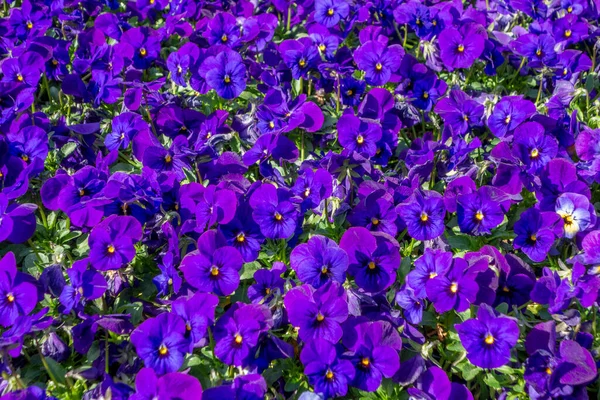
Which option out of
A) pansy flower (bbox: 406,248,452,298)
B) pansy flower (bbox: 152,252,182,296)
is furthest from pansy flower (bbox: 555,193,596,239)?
pansy flower (bbox: 152,252,182,296)

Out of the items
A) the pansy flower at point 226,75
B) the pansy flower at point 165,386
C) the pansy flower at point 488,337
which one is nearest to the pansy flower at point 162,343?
the pansy flower at point 165,386

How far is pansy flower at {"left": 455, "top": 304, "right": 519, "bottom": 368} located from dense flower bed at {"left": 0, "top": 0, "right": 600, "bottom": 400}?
10 mm

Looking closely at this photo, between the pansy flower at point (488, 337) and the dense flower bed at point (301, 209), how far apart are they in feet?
0.03

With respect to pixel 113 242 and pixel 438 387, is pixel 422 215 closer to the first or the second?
pixel 438 387

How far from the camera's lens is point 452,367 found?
2812 millimetres

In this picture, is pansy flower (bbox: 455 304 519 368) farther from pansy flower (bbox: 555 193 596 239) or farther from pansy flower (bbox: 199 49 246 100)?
pansy flower (bbox: 199 49 246 100)

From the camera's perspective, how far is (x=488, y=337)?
8.48 ft

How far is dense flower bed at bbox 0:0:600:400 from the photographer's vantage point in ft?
8.48

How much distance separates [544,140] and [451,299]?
1169 millimetres

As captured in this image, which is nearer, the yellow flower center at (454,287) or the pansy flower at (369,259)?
the yellow flower center at (454,287)

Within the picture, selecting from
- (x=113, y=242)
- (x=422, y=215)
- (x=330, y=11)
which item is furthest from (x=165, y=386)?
(x=330, y=11)

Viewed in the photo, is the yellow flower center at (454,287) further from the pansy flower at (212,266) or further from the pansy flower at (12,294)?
the pansy flower at (12,294)

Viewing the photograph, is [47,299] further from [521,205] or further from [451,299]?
[521,205]

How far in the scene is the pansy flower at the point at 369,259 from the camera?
2.84m
